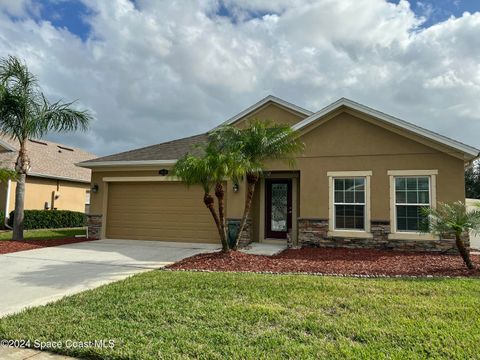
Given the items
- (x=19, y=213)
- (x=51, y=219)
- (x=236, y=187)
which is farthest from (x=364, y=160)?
(x=51, y=219)

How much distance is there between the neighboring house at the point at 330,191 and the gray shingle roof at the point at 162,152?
0.16 meters

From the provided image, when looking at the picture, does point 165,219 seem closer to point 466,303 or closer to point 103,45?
point 103,45

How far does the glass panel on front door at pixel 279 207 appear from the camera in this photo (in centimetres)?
1286

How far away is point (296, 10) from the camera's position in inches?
487

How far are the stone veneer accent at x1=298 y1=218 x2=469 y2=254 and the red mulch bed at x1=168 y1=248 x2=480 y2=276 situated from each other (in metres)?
0.34

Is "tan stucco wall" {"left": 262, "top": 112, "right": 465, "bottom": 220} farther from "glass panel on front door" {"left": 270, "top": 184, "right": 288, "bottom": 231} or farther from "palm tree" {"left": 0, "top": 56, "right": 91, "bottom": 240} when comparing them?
"palm tree" {"left": 0, "top": 56, "right": 91, "bottom": 240}

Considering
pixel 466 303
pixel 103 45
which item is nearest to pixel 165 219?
pixel 103 45

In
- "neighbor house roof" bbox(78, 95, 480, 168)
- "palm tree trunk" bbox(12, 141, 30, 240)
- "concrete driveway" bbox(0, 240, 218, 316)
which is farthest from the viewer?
"palm tree trunk" bbox(12, 141, 30, 240)

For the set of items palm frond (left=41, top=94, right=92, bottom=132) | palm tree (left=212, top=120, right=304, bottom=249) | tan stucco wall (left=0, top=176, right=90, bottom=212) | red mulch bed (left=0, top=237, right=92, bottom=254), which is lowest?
red mulch bed (left=0, top=237, right=92, bottom=254)

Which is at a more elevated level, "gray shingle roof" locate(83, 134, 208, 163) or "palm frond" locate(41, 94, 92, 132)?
"palm frond" locate(41, 94, 92, 132)

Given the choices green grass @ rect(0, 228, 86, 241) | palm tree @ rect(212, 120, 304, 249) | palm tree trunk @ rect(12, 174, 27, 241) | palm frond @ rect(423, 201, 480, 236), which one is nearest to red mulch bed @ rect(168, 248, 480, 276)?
palm frond @ rect(423, 201, 480, 236)

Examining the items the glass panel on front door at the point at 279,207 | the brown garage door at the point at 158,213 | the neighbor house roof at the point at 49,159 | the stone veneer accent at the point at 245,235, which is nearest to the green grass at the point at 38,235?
the brown garage door at the point at 158,213

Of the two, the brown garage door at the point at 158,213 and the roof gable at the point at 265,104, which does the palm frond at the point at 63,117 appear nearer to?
the brown garage door at the point at 158,213

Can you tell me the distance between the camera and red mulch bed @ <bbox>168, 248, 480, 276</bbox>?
749cm
